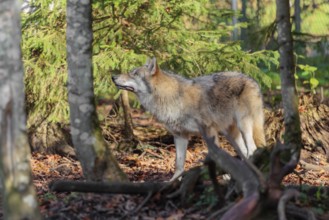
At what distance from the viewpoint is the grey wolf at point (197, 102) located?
9.68 m

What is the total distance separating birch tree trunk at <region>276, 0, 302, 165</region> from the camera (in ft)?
21.7

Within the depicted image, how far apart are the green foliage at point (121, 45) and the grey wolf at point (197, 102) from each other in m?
1.58

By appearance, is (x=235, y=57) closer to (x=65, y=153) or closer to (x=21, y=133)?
(x=65, y=153)

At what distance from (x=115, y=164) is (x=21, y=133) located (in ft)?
7.34

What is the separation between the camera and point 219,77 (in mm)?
10484

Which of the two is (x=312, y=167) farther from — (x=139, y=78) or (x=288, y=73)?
(x=288, y=73)

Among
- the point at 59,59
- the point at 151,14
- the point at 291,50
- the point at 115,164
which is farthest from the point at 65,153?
the point at 291,50

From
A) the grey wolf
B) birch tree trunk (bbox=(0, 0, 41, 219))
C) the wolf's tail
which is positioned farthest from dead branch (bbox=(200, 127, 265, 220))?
the wolf's tail

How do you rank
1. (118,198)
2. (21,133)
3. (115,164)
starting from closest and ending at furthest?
(21,133) < (118,198) < (115,164)

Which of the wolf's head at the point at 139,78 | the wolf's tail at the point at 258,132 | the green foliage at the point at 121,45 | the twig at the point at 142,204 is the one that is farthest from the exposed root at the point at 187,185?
the green foliage at the point at 121,45

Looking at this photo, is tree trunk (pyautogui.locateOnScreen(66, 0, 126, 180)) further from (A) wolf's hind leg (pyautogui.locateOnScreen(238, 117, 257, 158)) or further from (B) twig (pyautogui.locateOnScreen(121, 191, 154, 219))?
(A) wolf's hind leg (pyautogui.locateOnScreen(238, 117, 257, 158))

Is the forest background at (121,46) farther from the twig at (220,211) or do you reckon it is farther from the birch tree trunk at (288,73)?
the twig at (220,211)

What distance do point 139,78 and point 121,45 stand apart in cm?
236

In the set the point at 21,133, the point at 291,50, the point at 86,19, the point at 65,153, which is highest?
the point at 86,19
